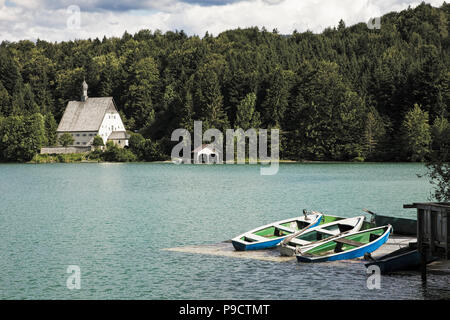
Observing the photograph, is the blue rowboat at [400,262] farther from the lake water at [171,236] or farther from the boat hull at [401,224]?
the boat hull at [401,224]

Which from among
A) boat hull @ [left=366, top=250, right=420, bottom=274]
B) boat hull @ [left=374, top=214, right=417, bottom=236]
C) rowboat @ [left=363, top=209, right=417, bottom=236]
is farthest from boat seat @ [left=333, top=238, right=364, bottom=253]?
boat hull @ [left=374, top=214, right=417, bottom=236]

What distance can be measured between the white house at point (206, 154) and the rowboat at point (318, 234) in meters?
89.6

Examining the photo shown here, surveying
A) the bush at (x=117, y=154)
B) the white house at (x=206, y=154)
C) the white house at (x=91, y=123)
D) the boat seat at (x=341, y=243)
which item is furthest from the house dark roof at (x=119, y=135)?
the boat seat at (x=341, y=243)

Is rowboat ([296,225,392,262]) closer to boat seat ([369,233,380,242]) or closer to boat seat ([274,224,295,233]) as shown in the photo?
boat seat ([369,233,380,242])

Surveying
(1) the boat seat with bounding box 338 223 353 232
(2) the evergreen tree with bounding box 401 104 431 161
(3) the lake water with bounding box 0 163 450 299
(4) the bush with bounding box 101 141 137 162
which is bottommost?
(3) the lake water with bounding box 0 163 450 299

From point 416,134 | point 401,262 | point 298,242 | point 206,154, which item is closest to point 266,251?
point 298,242

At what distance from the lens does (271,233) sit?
29.6 m

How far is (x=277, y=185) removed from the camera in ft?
218

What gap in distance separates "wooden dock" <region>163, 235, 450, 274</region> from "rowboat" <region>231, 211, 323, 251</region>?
29 cm

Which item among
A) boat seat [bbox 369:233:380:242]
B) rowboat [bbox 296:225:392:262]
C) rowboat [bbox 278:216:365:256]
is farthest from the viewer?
boat seat [bbox 369:233:380:242]

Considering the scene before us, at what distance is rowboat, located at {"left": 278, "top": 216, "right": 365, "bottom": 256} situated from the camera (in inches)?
1028

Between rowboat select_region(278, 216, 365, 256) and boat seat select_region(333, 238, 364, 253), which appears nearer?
boat seat select_region(333, 238, 364, 253)

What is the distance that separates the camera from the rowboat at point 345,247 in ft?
81.1

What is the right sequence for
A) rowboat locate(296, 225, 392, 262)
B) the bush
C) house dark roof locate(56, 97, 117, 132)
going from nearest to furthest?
rowboat locate(296, 225, 392, 262)
the bush
house dark roof locate(56, 97, 117, 132)
